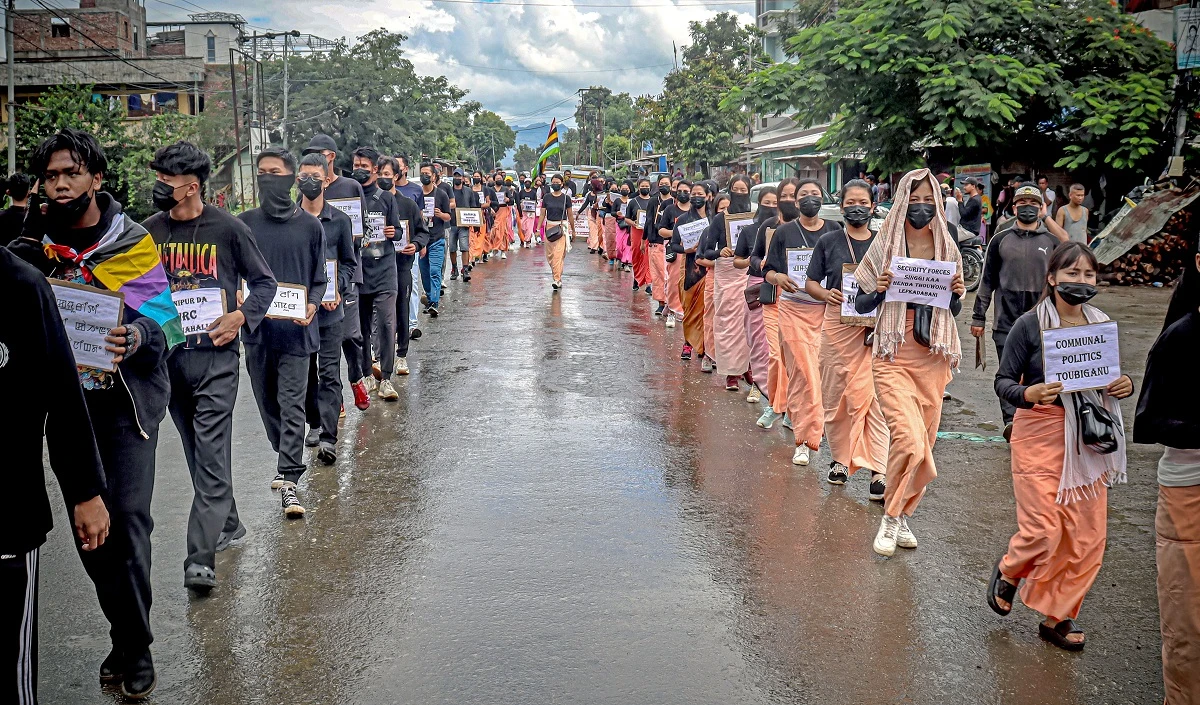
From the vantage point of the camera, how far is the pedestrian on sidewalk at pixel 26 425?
2.71m

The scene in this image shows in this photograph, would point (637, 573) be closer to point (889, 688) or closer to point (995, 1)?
point (889, 688)

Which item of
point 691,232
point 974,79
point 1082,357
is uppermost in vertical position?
point 974,79

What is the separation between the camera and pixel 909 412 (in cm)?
577

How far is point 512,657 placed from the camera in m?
4.35

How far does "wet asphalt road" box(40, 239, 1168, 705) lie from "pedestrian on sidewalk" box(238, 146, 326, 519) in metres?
0.43

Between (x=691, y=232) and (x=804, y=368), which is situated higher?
(x=691, y=232)

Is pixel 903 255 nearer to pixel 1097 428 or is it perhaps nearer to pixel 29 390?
pixel 1097 428

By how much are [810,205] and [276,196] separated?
375cm

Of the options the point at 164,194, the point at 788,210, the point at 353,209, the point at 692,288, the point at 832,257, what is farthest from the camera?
the point at 692,288

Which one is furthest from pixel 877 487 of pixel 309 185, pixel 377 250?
pixel 377 250

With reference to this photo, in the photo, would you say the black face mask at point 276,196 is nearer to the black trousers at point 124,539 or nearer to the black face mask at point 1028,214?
the black trousers at point 124,539

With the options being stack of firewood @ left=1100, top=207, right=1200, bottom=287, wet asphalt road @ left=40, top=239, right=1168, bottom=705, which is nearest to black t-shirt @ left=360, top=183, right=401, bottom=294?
wet asphalt road @ left=40, top=239, right=1168, bottom=705

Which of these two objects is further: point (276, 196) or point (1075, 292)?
point (276, 196)

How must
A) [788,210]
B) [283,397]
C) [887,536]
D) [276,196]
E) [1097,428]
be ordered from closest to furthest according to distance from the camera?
[1097,428], [887,536], [276,196], [283,397], [788,210]
